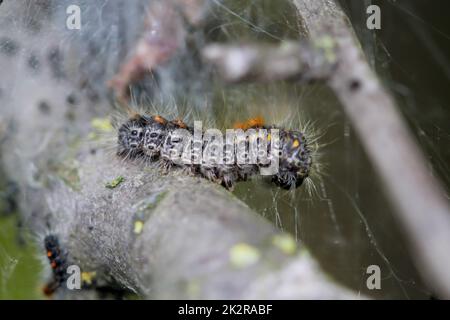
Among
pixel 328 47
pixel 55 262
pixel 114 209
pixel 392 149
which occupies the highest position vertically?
pixel 328 47

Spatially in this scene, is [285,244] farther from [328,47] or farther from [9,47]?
[9,47]

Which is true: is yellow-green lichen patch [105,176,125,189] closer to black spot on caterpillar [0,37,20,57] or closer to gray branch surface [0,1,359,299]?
gray branch surface [0,1,359,299]

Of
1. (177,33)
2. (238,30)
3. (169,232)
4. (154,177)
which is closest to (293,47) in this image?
(238,30)

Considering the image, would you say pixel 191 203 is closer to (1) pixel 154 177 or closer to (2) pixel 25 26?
(1) pixel 154 177

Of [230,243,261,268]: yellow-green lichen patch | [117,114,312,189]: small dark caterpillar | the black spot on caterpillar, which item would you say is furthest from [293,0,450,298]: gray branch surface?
the black spot on caterpillar

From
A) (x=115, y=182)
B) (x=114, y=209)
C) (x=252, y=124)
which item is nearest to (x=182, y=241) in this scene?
(x=114, y=209)
